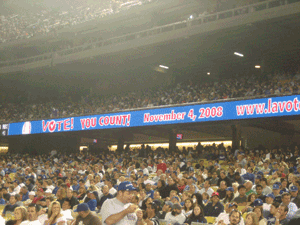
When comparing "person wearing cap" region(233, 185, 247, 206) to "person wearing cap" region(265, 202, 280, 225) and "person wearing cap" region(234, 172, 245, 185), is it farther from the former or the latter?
"person wearing cap" region(234, 172, 245, 185)

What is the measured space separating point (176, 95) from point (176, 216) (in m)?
16.2

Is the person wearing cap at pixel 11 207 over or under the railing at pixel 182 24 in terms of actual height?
under

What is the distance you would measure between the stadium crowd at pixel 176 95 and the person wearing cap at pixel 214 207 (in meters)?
9.55

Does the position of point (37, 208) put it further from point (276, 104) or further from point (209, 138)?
point (209, 138)

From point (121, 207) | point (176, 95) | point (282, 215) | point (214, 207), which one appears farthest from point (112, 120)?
point (121, 207)

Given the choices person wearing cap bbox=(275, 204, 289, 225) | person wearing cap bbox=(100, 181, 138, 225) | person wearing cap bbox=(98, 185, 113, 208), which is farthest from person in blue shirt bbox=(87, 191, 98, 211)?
person wearing cap bbox=(100, 181, 138, 225)

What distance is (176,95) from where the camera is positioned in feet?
75.8

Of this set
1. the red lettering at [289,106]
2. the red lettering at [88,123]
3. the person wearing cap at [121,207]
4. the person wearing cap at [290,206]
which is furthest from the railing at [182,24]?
the person wearing cap at [121,207]

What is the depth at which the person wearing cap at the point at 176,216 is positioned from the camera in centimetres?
709

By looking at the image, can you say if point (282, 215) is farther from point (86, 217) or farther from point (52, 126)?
point (52, 126)

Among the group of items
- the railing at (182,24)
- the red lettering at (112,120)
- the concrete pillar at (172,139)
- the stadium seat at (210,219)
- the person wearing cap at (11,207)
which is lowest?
the stadium seat at (210,219)

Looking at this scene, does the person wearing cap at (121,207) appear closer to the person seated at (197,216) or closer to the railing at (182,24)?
the person seated at (197,216)

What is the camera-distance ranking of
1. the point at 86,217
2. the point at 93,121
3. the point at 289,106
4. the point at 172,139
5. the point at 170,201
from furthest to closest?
the point at 93,121 → the point at 172,139 → the point at 289,106 → the point at 170,201 → the point at 86,217

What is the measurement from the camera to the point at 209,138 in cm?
2511
